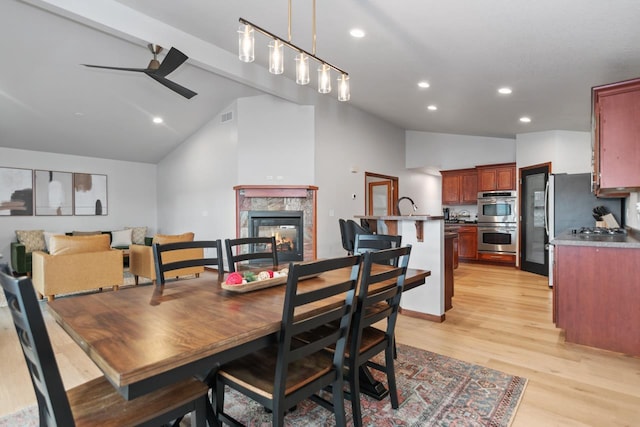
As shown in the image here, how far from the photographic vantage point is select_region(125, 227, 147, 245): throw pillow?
306 inches

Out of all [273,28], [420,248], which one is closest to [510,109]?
[420,248]

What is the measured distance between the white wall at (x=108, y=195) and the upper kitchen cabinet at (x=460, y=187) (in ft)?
23.3

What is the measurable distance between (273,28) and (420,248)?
272 cm

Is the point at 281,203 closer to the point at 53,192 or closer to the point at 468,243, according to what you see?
the point at 468,243

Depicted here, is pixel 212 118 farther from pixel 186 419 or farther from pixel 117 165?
pixel 186 419

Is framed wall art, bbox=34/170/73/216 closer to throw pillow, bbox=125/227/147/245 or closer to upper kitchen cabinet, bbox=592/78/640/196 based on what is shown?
throw pillow, bbox=125/227/147/245

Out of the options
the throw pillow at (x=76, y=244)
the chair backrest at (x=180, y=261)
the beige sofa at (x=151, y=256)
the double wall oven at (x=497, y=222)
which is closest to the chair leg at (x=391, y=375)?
the chair backrest at (x=180, y=261)

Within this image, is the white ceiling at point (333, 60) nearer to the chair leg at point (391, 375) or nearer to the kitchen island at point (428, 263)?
the kitchen island at point (428, 263)

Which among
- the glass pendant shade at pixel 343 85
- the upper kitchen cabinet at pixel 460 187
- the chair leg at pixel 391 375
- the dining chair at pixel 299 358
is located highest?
the glass pendant shade at pixel 343 85

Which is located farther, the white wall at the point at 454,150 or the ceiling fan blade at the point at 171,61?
the white wall at the point at 454,150

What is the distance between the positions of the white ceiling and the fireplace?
6.35 feet

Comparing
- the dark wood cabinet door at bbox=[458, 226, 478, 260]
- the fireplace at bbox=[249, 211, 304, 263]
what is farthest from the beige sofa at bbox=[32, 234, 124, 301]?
the dark wood cabinet door at bbox=[458, 226, 478, 260]

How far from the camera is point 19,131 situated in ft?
19.9

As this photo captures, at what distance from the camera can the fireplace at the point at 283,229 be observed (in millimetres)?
5684
